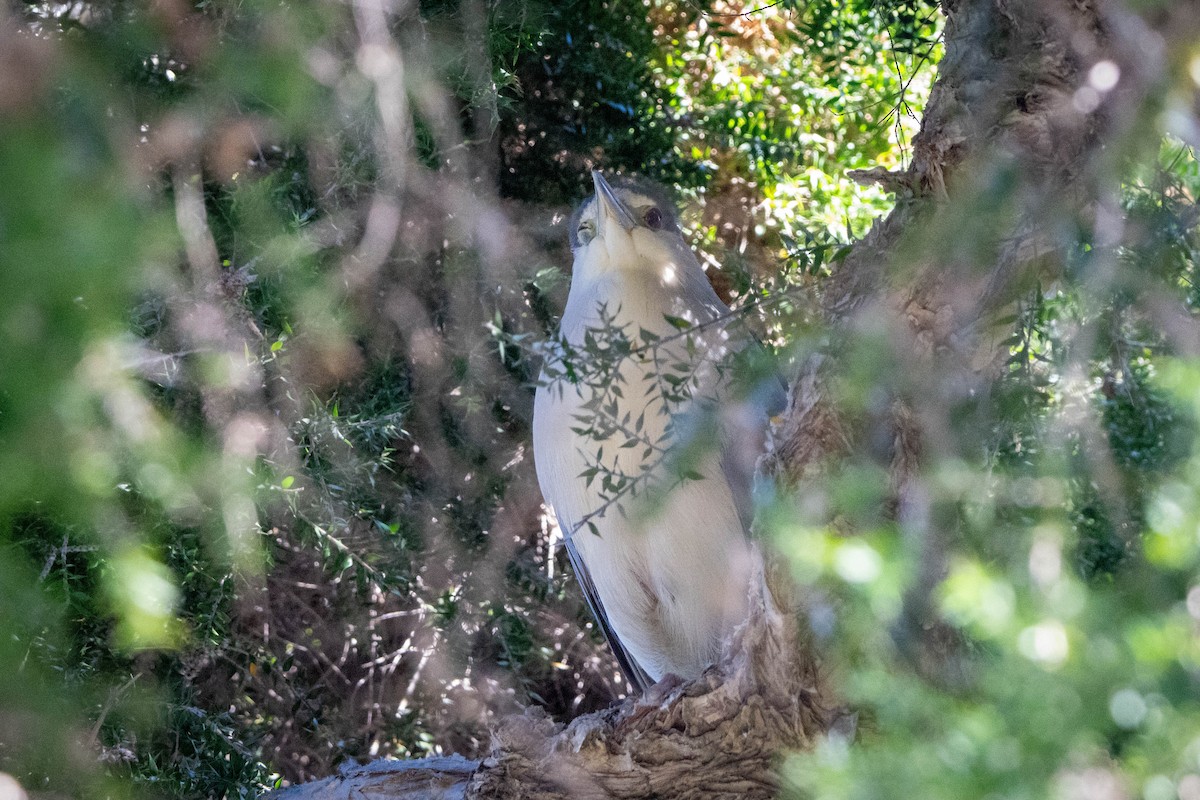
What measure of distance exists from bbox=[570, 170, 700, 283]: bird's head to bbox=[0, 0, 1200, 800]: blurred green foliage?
20 cm

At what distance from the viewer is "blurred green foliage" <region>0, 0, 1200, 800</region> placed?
106 centimetres

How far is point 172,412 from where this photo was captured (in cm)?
290

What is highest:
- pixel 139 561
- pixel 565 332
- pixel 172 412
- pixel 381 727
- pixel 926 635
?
pixel 565 332

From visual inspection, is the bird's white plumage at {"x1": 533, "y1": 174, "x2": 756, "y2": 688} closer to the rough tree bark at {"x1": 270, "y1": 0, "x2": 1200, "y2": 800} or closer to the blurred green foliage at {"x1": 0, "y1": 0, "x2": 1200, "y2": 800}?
the blurred green foliage at {"x1": 0, "y1": 0, "x2": 1200, "y2": 800}

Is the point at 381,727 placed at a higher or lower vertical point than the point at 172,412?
lower

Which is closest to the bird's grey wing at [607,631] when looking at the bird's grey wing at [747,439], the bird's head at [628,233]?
the bird's grey wing at [747,439]

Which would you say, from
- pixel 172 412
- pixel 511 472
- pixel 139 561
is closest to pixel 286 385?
pixel 172 412

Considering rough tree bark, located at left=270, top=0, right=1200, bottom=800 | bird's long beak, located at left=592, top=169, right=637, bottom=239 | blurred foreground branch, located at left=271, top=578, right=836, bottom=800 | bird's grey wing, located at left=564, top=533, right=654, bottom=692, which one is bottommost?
blurred foreground branch, located at left=271, top=578, right=836, bottom=800

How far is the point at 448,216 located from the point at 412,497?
822 millimetres

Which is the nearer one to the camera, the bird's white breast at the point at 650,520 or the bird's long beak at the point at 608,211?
the bird's white breast at the point at 650,520

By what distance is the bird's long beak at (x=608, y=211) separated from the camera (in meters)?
3.01

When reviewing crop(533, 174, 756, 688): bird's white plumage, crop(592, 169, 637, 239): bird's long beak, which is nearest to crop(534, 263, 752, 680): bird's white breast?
crop(533, 174, 756, 688): bird's white plumage

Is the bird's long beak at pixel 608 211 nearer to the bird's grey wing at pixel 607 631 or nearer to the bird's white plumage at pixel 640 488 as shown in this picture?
the bird's white plumage at pixel 640 488

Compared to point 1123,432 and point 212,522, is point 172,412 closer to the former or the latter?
point 212,522
